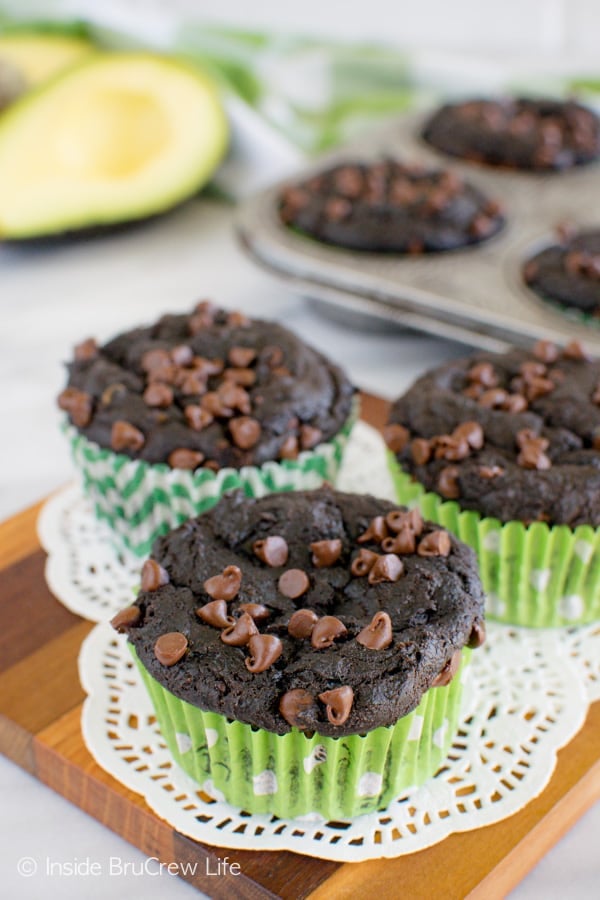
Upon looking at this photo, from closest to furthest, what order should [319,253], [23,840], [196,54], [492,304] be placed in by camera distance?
[23,840] < [492,304] < [319,253] < [196,54]

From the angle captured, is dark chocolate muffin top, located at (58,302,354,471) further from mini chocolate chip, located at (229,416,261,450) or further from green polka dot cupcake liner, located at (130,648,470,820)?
green polka dot cupcake liner, located at (130,648,470,820)

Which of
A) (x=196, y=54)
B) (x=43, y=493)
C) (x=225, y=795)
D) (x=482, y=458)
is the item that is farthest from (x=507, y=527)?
(x=196, y=54)

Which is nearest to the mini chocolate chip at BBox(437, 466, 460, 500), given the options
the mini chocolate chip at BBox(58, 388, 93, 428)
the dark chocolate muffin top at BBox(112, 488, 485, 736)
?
the dark chocolate muffin top at BBox(112, 488, 485, 736)

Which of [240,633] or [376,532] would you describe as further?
[376,532]

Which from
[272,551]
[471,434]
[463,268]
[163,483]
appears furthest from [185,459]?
[463,268]

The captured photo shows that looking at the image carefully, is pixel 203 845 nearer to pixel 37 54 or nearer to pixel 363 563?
pixel 363 563

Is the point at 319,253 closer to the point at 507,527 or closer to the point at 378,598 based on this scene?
the point at 507,527
